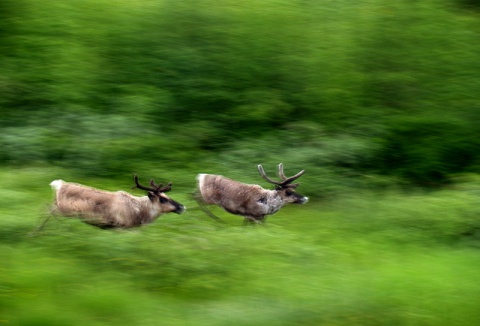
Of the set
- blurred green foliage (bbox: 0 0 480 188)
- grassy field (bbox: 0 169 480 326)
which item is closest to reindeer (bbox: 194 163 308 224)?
grassy field (bbox: 0 169 480 326)

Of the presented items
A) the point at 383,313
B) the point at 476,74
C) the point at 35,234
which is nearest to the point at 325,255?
the point at 383,313

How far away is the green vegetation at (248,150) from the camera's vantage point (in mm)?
8539

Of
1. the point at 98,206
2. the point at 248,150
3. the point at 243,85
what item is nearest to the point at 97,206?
the point at 98,206

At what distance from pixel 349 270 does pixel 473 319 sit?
4.29ft

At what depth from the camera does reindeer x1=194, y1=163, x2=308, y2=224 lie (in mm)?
10539

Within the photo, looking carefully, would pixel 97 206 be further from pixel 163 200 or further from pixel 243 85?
pixel 243 85

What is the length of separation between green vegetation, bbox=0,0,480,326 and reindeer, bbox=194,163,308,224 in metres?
0.24

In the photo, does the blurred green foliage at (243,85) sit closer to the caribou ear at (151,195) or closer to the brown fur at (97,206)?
the caribou ear at (151,195)

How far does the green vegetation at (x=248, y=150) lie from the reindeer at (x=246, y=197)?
0.24 metres

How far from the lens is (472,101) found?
1504 centimetres

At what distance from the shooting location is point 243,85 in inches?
611

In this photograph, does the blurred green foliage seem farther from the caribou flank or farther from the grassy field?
the caribou flank

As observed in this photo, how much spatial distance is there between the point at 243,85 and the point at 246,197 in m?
5.28

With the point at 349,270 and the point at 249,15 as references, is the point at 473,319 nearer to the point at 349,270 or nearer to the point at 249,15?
the point at 349,270
